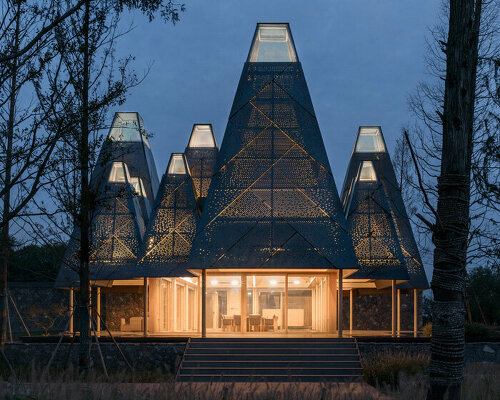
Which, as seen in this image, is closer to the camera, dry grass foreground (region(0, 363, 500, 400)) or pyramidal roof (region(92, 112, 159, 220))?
dry grass foreground (region(0, 363, 500, 400))

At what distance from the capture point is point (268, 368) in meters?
18.4

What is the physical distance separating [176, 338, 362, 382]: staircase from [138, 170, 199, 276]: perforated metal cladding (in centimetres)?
513

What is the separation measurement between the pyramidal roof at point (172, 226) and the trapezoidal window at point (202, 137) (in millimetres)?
4082

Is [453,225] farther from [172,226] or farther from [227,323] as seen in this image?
[172,226]

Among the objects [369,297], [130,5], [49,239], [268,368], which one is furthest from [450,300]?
[369,297]

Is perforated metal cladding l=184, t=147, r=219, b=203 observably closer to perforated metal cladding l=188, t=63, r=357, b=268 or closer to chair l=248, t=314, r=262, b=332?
perforated metal cladding l=188, t=63, r=357, b=268

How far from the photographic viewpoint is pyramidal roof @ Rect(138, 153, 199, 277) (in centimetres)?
2522

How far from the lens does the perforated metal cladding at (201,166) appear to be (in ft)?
96.3

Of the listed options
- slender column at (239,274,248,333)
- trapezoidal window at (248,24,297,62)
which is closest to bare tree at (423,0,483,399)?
slender column at (239,274,248,333)

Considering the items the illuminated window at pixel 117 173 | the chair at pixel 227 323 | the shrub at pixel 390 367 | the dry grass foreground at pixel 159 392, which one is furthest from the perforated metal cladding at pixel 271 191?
the dry grass foreground at pixel 159 392

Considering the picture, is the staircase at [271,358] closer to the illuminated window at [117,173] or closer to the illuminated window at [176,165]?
the illuminated window at [176,165]

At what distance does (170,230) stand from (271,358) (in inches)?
323

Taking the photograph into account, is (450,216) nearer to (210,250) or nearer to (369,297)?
(210,250)

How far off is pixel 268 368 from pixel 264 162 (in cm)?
802
